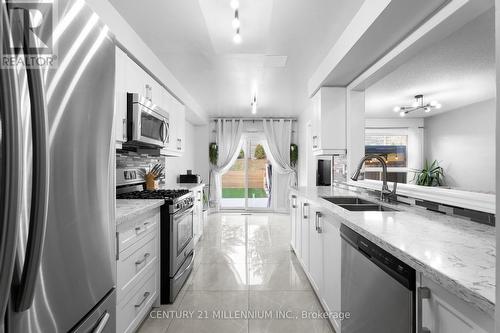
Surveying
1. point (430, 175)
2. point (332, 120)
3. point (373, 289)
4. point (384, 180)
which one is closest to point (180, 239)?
point (373, 289)

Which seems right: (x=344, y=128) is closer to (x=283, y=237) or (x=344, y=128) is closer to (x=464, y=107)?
(x=464, y=107)

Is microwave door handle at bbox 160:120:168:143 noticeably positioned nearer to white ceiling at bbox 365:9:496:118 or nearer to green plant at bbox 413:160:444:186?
white ceiling at bbox 365:9:496:118

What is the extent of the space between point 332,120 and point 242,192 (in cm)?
380

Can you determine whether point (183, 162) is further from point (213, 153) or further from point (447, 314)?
point (447, 314)

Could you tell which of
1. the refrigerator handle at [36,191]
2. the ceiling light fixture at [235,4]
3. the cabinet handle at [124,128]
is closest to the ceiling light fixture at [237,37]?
the ceiling light fixture at [235,4]

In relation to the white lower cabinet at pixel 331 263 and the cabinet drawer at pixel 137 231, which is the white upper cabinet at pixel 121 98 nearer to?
the cabinet drawer at pixel 137 231

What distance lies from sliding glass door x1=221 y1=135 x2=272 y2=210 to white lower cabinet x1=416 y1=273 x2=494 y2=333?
566 cm

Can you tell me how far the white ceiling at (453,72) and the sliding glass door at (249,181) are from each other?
3.88m

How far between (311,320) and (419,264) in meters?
1.49

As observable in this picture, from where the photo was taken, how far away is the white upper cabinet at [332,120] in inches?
124

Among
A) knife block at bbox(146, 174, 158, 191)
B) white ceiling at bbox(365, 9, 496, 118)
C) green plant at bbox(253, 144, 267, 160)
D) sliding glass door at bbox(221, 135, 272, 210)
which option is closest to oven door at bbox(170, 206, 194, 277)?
knife block at bbox(146, 174, 158, 191)

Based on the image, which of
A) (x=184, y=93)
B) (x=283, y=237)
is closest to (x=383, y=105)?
(x=283, y=237)

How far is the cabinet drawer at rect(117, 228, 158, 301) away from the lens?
1568 mm

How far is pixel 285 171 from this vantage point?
633 centimetres
